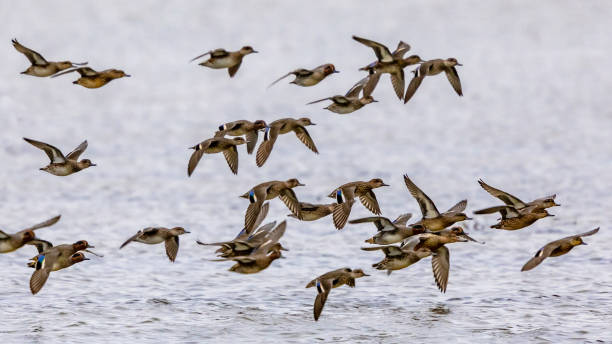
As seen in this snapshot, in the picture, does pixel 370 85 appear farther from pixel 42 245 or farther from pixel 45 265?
pixel 45 265

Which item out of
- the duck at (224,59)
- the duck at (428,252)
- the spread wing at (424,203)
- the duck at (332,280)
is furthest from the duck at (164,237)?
the spread wing at (424,203)

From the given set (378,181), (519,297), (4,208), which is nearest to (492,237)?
(519,297)

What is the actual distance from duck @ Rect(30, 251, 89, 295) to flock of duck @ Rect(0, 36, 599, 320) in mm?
12

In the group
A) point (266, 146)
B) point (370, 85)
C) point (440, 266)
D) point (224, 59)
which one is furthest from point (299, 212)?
point (224, 59)

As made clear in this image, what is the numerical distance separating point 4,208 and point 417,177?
865 centimetres

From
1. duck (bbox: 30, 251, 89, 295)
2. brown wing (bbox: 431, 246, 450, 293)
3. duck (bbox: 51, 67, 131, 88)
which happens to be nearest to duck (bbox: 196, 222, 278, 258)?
duck (bbox: 30, 251, 89, 295)

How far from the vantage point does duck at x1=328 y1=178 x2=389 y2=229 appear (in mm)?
14820

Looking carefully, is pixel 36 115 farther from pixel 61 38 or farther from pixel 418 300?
pixel 418 300

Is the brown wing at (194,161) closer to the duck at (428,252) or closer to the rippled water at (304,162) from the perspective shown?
the rippled water at (304,162)

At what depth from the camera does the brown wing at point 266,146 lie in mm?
15297

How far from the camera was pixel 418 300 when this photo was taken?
17.5 m

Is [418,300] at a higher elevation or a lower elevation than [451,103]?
lower

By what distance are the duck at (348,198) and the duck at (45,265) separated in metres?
3.03

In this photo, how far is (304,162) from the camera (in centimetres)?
2842
